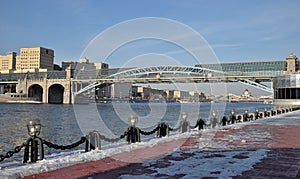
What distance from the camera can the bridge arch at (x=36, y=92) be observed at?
4678 inches

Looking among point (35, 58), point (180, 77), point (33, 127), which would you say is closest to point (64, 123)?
point (33, 127)

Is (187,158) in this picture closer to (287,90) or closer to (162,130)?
(162,130)

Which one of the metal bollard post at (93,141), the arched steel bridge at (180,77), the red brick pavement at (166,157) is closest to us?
the red brick pavement at (166,157)

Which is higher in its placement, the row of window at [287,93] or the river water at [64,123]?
the row of window at [287,93]

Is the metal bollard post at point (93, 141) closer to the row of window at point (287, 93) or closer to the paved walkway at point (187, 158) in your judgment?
the paved walkway at point (187, 158)

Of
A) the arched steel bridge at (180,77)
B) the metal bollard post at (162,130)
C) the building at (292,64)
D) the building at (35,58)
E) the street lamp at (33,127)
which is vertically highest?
the building at (35,58)

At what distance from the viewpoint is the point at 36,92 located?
124 metres

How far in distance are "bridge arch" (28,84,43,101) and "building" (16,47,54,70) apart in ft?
175

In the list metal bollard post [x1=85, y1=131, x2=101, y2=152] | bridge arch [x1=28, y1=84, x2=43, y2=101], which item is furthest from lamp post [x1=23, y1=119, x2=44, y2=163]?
bridge arch [x1=28, y1=84, x2=43, y2=101]

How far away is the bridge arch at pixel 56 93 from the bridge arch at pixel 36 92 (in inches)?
202

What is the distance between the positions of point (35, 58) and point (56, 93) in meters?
70.0

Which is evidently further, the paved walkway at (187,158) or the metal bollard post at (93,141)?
the metal bollard post at (93,141)

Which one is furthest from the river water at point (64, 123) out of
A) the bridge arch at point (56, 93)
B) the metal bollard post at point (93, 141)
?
the bridge arch at point (56, 93)

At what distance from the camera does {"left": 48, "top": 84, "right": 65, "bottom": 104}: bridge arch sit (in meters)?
114
